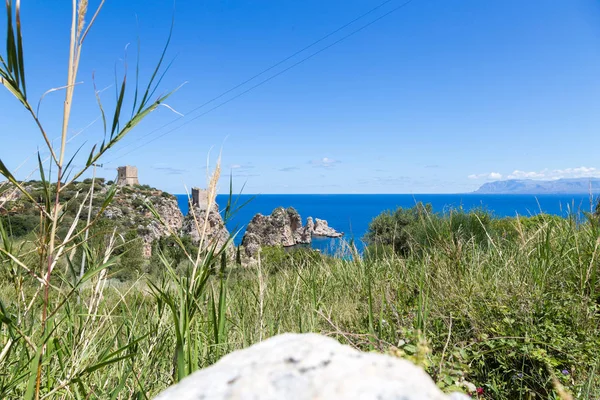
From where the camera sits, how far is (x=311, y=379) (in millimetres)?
605

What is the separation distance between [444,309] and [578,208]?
8.65ft

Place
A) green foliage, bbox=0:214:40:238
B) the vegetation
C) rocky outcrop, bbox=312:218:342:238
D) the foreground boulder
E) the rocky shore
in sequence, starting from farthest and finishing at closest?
rocky outcrop, bbox=312:218:342:238, the rocky shore, green foliage, bbox=0:214:40:238, the vegetation, the foreground boulder

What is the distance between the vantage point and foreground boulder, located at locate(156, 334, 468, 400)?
58cm

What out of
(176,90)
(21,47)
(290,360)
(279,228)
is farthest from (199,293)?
(279,228)

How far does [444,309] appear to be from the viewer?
2811 millimetres

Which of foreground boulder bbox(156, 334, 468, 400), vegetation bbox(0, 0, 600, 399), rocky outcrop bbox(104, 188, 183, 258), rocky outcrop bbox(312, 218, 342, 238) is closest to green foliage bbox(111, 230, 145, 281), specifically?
vegetation bbox(0, 0, 600, 399)

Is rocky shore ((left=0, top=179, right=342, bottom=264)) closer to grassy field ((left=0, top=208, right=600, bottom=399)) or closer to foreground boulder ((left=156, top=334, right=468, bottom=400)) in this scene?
grassy field ((left=0, top=208, right=600, bottom=399))

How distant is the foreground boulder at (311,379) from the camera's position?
58 cm

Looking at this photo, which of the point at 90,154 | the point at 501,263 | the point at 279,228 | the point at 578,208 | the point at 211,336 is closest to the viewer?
the point at 90,154

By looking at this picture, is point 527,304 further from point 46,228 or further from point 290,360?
point 46,228

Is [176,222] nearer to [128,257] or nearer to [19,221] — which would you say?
[128,257]

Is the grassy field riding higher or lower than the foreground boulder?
lower

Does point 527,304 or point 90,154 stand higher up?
point 90,154

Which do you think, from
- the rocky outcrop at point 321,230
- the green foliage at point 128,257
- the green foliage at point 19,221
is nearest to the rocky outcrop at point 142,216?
the green foliage at point 128,257
